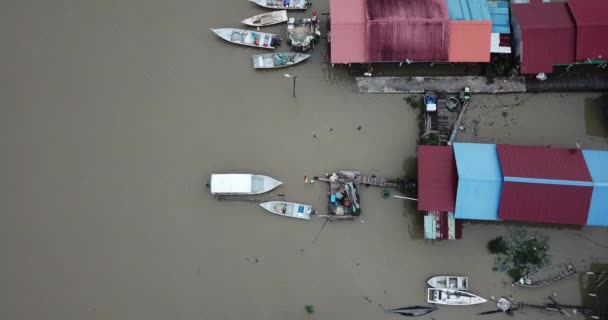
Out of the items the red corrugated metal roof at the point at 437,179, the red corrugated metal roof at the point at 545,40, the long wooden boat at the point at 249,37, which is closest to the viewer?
the red corrugated metal roof at the point at 437,179

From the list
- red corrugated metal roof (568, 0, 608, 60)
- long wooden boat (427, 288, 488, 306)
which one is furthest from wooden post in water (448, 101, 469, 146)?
long wooden boat (427, 288, 488, 306)

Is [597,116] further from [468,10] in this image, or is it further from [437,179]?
[437,179]

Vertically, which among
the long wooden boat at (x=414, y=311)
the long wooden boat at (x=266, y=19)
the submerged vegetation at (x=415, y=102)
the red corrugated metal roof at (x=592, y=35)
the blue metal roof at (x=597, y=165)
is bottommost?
the long wooden boat at (x=414, y=311)

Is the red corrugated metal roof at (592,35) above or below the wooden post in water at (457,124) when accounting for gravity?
above

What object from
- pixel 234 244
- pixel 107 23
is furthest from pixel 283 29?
pixel 234 244

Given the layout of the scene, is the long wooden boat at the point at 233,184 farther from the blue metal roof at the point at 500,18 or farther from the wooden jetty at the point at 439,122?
the blue metal roof at the point at 500,18

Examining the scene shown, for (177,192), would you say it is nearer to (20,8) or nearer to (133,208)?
(133,208)

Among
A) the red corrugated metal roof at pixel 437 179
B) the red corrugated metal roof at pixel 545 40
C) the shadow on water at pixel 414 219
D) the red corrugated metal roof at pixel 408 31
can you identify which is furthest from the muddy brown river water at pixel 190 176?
the red corrugated metal roof at pixel 408 31
